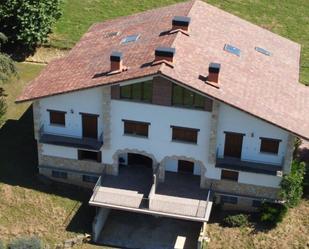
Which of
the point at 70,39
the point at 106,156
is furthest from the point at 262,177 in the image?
the point at 70,39

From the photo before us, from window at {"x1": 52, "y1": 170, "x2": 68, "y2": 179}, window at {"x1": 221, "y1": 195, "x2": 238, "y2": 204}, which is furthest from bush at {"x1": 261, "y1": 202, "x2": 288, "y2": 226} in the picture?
window at {"x1": 52, "y1": 170, "x2": 68, "y2": 179}

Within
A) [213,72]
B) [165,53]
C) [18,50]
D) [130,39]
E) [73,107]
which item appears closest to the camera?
[213,72]

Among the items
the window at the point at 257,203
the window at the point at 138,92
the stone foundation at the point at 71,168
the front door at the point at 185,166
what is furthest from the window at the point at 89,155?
the window at the point at 257,203

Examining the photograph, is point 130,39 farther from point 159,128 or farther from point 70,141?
point 70,141

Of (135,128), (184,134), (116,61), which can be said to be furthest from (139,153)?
(116,61)

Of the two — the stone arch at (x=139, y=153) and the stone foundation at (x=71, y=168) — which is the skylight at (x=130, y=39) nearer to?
the stone arch at (x=139, y=153)

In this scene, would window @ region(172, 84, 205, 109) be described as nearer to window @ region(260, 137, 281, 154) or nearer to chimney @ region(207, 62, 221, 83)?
chimney @ region(207, 62, 221, 83)
